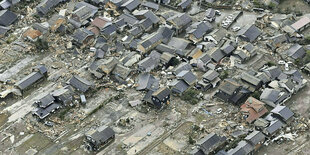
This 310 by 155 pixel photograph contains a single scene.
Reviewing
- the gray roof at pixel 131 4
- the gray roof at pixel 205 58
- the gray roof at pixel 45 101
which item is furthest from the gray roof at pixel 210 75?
the gray roof at pixel 131 4

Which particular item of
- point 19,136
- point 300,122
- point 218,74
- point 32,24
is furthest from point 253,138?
point 32,24

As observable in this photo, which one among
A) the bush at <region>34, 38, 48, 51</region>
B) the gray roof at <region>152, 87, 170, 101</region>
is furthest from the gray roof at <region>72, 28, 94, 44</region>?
the gray roof at <region>152, 87, 170, 101</region>

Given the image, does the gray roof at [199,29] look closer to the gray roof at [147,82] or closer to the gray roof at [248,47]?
the gray roof at [248,47]

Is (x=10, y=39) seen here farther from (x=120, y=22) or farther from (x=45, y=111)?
(x=45, y=111)

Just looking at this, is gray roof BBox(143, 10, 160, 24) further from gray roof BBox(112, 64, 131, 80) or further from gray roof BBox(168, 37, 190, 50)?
gray roof BBox(112, 64, 131, 80)

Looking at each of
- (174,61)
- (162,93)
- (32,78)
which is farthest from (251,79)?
Answer: (32,78)

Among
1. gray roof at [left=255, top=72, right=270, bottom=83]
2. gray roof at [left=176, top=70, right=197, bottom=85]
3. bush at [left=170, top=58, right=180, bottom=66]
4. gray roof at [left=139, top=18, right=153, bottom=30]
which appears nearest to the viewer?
gray roof at [left=255, top=72, right=270, bottom=83]
